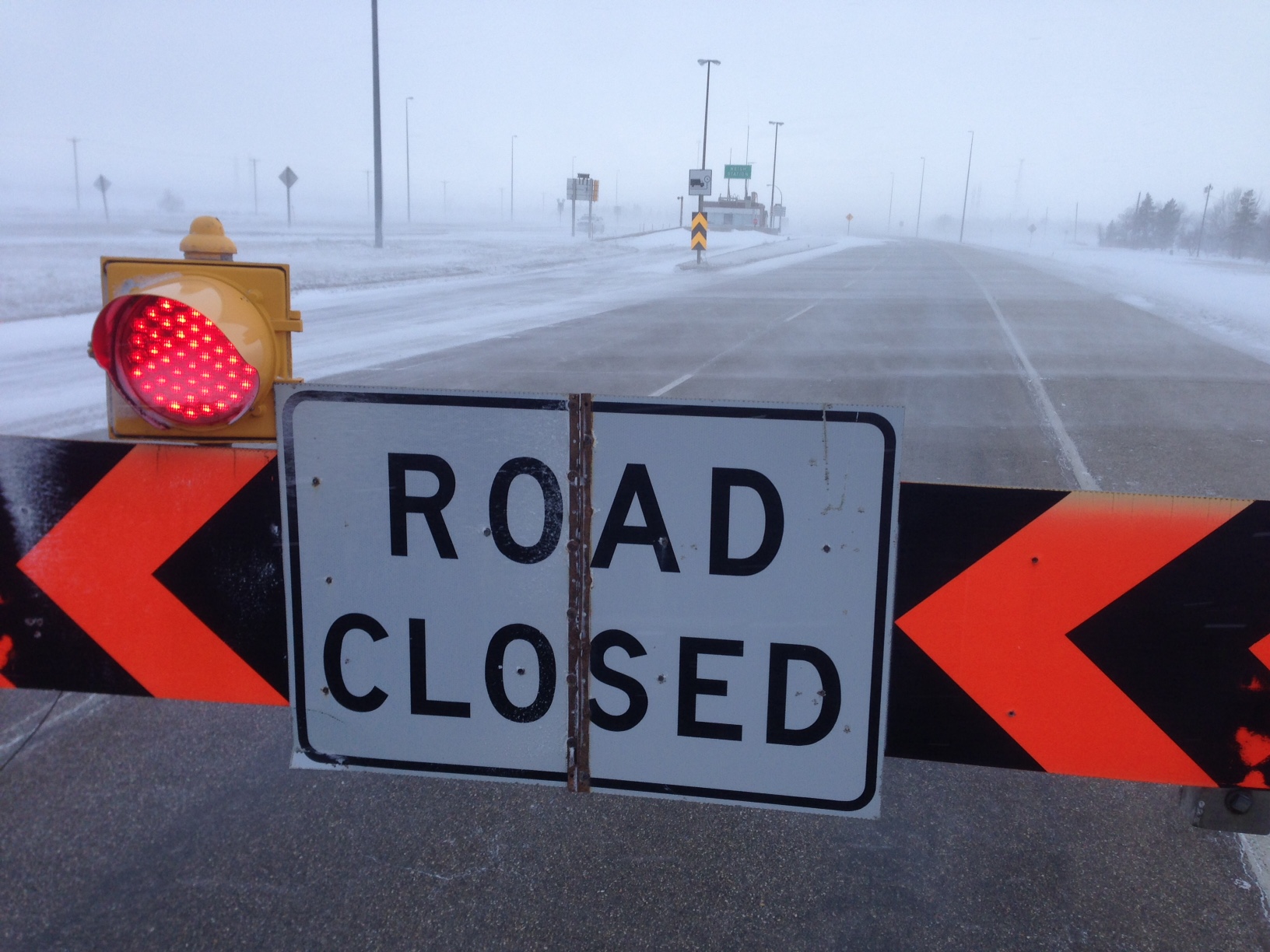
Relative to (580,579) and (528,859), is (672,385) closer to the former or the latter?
(528,859)

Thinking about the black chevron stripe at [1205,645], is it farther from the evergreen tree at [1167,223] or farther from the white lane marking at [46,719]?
the evergreen tree at [1167,223]

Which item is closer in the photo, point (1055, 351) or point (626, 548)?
point (626, 548)

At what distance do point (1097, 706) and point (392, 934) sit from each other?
1910 mm

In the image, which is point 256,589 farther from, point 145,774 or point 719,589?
point 145,774

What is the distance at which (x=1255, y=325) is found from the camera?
23.0m

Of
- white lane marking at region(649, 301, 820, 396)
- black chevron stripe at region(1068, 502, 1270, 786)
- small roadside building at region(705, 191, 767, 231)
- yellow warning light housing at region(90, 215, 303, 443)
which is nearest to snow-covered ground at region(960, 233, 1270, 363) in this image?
white lane marking at region(649, 301, 820, 396)

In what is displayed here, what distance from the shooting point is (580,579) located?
5.98ft

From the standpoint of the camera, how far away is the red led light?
1807mm

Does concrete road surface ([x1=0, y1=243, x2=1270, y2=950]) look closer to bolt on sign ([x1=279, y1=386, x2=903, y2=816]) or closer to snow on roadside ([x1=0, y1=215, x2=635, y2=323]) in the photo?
bolt on sign ([x1=279, y1=386, x2=903, y2=816])

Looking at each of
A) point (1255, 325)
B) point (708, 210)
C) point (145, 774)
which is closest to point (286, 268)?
point (145, 774)

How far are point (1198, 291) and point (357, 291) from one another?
25051 mm

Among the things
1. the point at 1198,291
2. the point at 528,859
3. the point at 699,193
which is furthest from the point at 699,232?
the point at 528,859

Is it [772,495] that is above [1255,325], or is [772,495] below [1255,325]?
above

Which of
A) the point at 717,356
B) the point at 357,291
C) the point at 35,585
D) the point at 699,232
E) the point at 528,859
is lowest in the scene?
the point at 357,291
